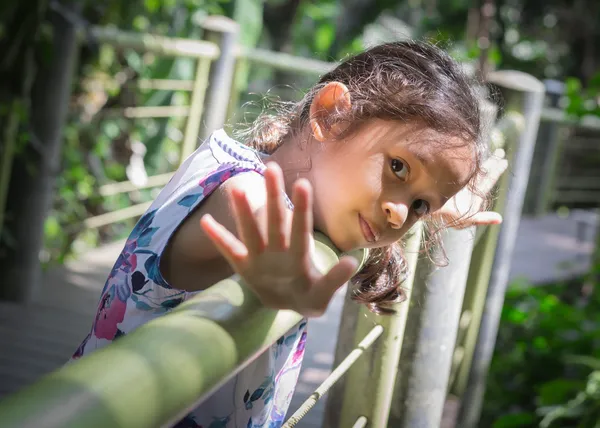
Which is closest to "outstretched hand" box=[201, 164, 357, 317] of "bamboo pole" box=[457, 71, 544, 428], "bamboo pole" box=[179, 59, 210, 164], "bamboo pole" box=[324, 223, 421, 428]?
"bamboo pole" box=[324, 223, 421, 428]

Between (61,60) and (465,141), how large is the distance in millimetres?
2269

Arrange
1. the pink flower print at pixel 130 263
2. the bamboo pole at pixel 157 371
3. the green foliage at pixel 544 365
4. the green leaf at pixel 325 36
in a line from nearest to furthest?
1. the bamboo pole at pixel 157 371
2. the pink flower print at pixel 130 263
3. the green foliage at pixel 544 365
4. the green leaf at pixel 325 36

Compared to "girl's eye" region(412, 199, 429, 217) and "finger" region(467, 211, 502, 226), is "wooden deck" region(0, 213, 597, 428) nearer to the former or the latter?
"finger" region(467, 211, 502, 226)

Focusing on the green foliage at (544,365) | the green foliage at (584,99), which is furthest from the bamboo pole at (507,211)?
the green foliage at (584,99)

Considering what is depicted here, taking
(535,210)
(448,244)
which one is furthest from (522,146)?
(535,210)

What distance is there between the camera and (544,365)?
13.2 ft

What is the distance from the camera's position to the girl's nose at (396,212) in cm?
104

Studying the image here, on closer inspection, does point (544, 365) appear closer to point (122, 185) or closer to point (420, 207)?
point (122, 185)

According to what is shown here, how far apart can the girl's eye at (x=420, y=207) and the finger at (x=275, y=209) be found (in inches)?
17.4

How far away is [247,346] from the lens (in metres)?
0.60

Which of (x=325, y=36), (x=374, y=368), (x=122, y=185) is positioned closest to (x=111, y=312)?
(x=374, y=368)

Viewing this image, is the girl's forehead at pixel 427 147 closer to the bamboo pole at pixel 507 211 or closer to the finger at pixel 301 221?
the finger at pixel 301 221

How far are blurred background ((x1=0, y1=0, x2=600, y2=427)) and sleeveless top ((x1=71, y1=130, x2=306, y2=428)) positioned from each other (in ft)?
A: 0.97

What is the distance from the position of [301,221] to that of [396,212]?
38 centimetres
